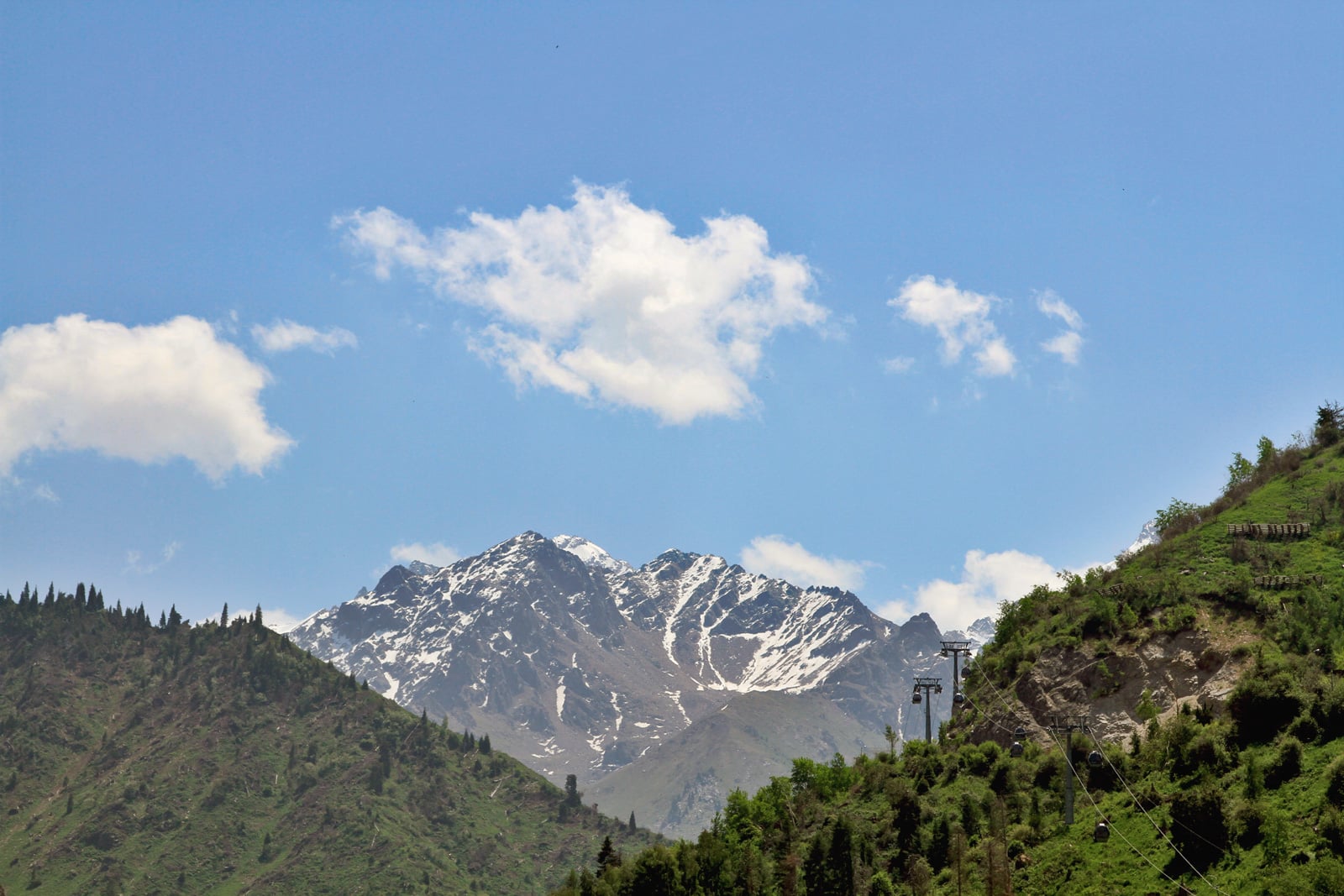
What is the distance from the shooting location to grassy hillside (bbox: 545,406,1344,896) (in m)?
57.7

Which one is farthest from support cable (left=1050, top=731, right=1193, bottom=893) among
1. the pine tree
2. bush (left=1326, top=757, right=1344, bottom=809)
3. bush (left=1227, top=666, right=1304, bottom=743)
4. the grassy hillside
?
the pine tree

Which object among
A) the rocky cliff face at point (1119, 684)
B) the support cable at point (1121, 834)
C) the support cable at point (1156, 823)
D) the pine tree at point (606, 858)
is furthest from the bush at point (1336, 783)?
the pine tree at point (606, 858)

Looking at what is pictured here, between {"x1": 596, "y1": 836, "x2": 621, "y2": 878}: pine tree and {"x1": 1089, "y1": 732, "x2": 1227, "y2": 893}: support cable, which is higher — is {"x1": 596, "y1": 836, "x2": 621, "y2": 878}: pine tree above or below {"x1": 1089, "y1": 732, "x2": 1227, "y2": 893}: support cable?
below

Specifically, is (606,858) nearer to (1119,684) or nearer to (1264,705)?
(1119,684)

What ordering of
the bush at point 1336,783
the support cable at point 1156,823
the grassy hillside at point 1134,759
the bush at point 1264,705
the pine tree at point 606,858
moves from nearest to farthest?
the bush at point 1336,783, the support cable at point 1156,823, the grassy hillside at point 1134,759, the bush at point 1264,705, the pine tree at point 606,858

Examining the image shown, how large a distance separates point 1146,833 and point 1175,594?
30.9m

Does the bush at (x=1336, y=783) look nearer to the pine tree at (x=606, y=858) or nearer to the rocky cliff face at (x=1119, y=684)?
the rocky cliff face at (x=1119, y=684)

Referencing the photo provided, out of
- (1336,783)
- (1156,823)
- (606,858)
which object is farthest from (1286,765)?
(606,858)

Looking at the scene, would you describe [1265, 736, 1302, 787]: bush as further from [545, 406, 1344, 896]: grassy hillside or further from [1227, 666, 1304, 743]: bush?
[1227, 666, 1304, 743]: bush

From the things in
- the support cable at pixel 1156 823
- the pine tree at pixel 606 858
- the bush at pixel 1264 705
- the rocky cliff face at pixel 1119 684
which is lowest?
the pine tree at pixel 606 858

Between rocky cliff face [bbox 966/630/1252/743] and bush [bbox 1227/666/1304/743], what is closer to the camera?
bush [bbox 1227/666/1304/743]

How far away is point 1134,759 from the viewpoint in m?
71.6

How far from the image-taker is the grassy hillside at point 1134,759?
57719 mm

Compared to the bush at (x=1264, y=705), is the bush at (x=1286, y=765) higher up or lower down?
lower down
